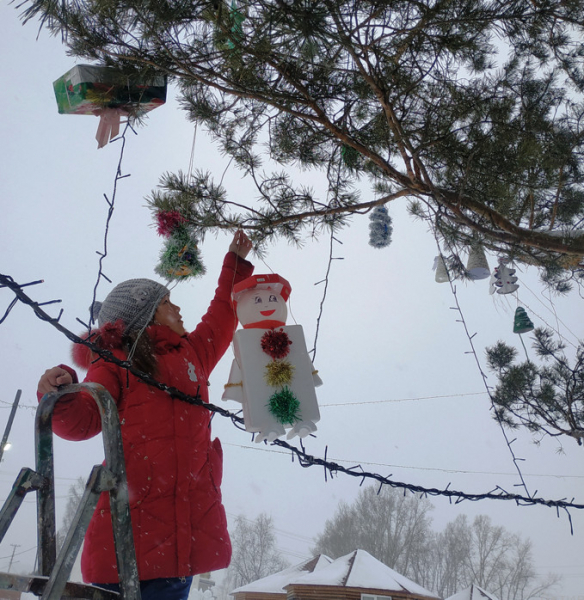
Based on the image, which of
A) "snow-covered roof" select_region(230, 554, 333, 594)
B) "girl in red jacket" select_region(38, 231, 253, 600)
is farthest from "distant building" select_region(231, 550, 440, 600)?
"girl in red jacket" select_region(38, 231, 253, 600)

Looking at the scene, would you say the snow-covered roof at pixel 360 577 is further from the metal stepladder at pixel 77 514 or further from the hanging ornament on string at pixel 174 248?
the metal stepladder at pixel 77 514

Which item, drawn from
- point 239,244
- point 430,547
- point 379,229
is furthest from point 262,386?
point 430,547

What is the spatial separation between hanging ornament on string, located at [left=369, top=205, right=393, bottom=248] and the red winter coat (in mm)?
1198

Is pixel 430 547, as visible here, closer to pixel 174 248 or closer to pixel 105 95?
pixel 174 248

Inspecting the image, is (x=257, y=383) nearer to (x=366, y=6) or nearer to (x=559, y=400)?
(x=366, y=6)

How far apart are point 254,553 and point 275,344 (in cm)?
1517

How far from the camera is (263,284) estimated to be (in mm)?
1625

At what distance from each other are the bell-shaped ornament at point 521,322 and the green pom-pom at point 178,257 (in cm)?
177

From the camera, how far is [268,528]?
53.5 ft

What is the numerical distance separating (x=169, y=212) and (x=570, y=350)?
269 cm

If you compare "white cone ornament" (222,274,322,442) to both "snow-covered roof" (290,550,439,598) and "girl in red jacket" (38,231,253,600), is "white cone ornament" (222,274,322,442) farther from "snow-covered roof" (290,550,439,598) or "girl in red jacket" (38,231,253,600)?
"snow-covered roof" (290,550,439,598)

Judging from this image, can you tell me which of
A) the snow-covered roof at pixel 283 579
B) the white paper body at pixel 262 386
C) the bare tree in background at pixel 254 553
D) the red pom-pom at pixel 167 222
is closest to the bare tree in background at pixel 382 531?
the bare tree in background at pixel 254 553

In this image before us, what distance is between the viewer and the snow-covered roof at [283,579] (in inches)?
249

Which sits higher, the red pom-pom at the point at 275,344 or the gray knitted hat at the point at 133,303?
the gray knitted hat at the point at 133,303
